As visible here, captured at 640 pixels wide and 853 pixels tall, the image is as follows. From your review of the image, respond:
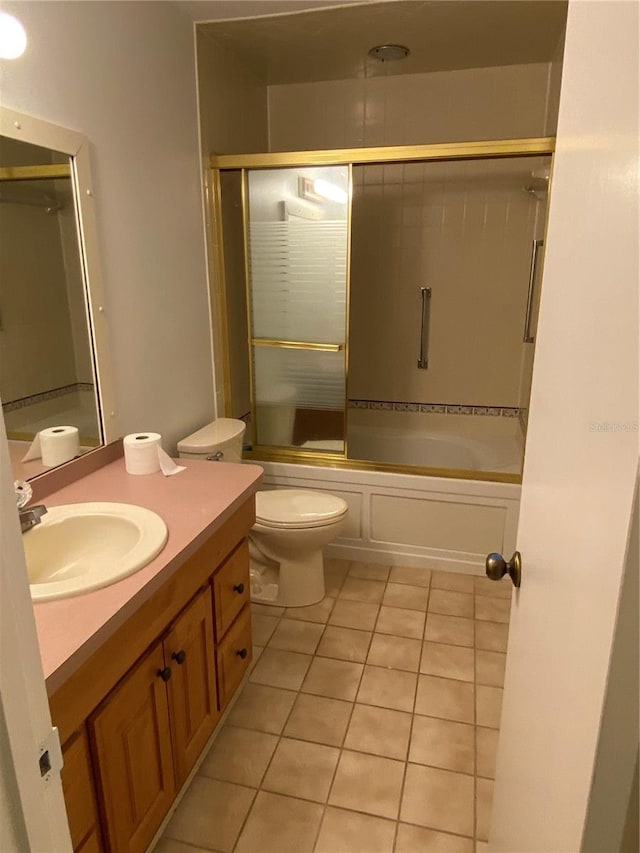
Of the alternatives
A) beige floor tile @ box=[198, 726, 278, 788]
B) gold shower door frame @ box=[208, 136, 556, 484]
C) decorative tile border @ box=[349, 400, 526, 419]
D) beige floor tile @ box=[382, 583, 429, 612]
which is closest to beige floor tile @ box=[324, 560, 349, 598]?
beige floor tile @ box=[382, 583, 429, 612]

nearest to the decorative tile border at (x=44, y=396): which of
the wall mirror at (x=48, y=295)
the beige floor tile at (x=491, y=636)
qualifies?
the wall mirror at (x=48, y=295)

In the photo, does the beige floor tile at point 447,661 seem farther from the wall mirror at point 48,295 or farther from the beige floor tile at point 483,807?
the wall mirror at point 48,295

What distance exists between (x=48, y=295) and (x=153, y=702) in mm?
1203

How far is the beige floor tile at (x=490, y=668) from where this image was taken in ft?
6.78

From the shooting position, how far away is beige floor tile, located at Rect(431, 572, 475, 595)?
267cm

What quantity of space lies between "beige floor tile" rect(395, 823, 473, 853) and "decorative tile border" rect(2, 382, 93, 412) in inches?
62.9

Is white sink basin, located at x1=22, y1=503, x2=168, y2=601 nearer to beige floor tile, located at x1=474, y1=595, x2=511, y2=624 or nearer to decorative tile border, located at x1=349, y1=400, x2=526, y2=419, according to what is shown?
beige floor tile, located at x1=474, y1=595, x2=511, y2=624

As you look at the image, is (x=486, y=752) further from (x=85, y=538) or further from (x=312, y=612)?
(x=85, y=538)

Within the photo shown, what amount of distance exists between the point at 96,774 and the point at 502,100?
3.37 meters

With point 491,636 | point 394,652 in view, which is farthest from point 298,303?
point 491,636

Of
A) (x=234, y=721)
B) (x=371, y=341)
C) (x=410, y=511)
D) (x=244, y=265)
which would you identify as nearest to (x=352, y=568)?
(x=410, y=511)

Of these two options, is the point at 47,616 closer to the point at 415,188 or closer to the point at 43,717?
the point at 43,717

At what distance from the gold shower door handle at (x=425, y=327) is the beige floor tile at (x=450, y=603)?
56.0 inches

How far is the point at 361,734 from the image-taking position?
1839mm
